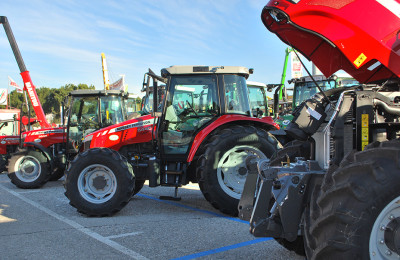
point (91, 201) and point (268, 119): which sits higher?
point (268, 119)

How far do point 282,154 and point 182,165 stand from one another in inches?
107

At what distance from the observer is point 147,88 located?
586 centimetres

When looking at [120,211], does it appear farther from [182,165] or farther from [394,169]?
[394,169]

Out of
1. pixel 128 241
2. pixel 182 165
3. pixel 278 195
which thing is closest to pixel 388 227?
pixel 278 195

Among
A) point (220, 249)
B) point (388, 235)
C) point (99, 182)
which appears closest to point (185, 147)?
point (99, 182)

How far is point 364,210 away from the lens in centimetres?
214

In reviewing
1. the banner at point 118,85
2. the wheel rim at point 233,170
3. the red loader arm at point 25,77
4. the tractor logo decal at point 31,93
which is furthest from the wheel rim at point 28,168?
the banner at point 118,85

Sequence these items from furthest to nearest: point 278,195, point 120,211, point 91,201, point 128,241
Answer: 1. point 120,211
2. point 91,201
3. point 128,241
4. point 278,195

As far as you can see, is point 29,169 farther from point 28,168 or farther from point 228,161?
point 228,161

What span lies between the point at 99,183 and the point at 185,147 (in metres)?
1.60

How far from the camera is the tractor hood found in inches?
105

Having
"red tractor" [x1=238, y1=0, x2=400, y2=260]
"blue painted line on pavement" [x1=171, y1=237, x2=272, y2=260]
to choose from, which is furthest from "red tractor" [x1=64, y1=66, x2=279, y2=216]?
"red tractor" [x1=238, y1=0, x2=400, y2=260]

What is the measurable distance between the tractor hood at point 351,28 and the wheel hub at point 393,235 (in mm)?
1180

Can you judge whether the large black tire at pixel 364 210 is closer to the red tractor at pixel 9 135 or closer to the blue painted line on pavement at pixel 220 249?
the blue painted line on pavement at pixel 220 249
